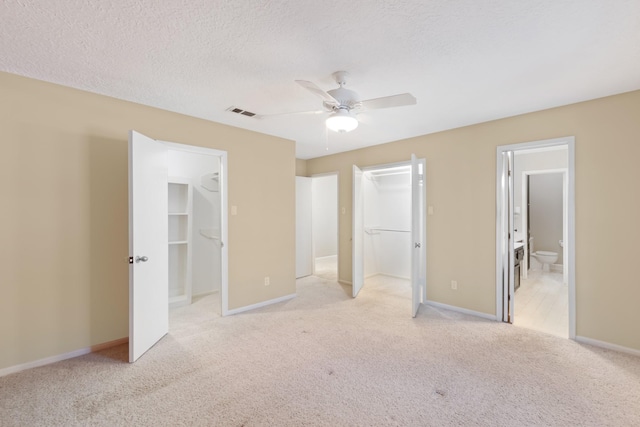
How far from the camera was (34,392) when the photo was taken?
2.10 meters

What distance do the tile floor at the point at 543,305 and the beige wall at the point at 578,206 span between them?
39cm

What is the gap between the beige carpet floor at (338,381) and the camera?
187 cm

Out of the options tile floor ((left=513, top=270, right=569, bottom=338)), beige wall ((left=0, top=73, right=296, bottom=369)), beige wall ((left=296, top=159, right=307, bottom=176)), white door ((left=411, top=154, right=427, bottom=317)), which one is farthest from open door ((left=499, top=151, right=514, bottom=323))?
beige wall ((left=0, top=73, right=296, bottom=369))

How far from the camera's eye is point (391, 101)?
213cm

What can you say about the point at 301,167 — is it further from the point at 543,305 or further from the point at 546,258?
the point at 546,258

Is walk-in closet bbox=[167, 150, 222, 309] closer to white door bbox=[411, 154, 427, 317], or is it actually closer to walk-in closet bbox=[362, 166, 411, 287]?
white door bbox=[411, 154, 427, 317]

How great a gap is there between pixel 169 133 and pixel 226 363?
2.51m

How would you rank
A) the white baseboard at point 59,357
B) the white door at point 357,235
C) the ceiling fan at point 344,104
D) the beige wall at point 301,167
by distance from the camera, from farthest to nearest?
the beige wall at point 301,167 < the white door at point 357,235 < the white baseboard at point 59,357 < the ceiling fan at point 344,104

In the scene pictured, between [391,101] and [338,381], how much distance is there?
2236mm

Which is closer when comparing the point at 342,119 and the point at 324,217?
the point at 342,119

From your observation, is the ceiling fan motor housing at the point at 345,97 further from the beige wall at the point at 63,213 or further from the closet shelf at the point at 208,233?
the closet shelf at the point at 208,233

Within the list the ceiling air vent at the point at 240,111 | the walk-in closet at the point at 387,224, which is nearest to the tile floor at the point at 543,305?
the walk-in closet at the point at 387,224

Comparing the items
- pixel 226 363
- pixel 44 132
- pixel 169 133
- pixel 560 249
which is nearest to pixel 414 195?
pixel 226 363

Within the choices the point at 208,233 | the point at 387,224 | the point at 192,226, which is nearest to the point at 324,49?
the point at 192,226
